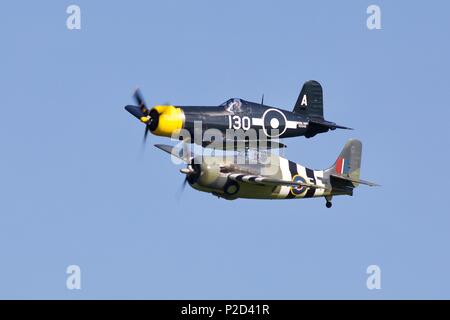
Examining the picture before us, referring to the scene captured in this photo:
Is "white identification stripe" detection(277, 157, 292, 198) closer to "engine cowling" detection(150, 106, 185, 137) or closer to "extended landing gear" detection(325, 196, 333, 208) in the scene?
"extended landing gear" detection(325, 196, 333, 208)

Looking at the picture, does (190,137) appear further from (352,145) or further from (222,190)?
(352,145)

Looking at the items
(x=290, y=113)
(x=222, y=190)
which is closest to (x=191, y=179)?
(x=222, y=190)

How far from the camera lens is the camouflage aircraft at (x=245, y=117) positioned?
49031 mm

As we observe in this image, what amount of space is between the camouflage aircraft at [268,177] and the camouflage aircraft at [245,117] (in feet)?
3.60

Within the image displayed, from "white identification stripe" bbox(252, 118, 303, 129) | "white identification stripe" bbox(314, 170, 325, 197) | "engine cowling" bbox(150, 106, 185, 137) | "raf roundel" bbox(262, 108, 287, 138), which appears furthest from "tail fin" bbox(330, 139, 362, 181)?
"engine cowling" bbox(150, 106, 185, 137)

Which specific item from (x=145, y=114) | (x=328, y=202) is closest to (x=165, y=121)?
(x=145, y=114)

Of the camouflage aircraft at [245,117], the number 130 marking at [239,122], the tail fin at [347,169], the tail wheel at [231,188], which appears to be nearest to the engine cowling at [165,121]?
the camouflage aircraft at [245,117]

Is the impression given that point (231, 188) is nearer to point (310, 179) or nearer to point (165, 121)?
point (165, 121)

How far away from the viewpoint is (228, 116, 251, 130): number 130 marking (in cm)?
5000

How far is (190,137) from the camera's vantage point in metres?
49.3

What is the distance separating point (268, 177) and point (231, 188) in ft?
4.42

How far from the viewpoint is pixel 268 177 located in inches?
1932
